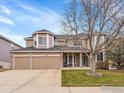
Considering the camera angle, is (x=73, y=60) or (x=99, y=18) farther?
(x=73, y=60)

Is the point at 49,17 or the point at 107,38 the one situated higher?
the point at 49,17

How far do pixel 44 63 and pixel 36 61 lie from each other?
1.27 meters

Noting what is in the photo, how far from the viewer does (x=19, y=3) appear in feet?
62.6

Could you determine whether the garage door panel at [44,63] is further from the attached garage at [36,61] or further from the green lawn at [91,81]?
the green lawn at [91,81]

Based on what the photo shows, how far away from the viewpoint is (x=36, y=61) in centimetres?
3441

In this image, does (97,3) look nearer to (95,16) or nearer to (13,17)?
(95,16)

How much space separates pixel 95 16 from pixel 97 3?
1.33 m

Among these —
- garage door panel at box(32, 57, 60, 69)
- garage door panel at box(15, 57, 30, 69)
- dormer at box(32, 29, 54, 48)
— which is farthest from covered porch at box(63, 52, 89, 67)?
garage door panel at box(15, 57, 30, 69)

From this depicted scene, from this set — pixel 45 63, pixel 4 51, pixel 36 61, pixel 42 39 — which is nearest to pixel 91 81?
pixel 45 63

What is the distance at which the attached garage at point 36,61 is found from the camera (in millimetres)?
34281

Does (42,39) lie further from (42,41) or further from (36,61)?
(36,61)

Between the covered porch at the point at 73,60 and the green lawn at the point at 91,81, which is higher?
the covered porch at the point at 73,60

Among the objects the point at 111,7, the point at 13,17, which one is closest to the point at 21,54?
the point at 13,17

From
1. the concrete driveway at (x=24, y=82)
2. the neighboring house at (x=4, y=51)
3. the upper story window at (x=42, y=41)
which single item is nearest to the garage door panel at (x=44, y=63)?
the upper story window at (x=42, y=41)
